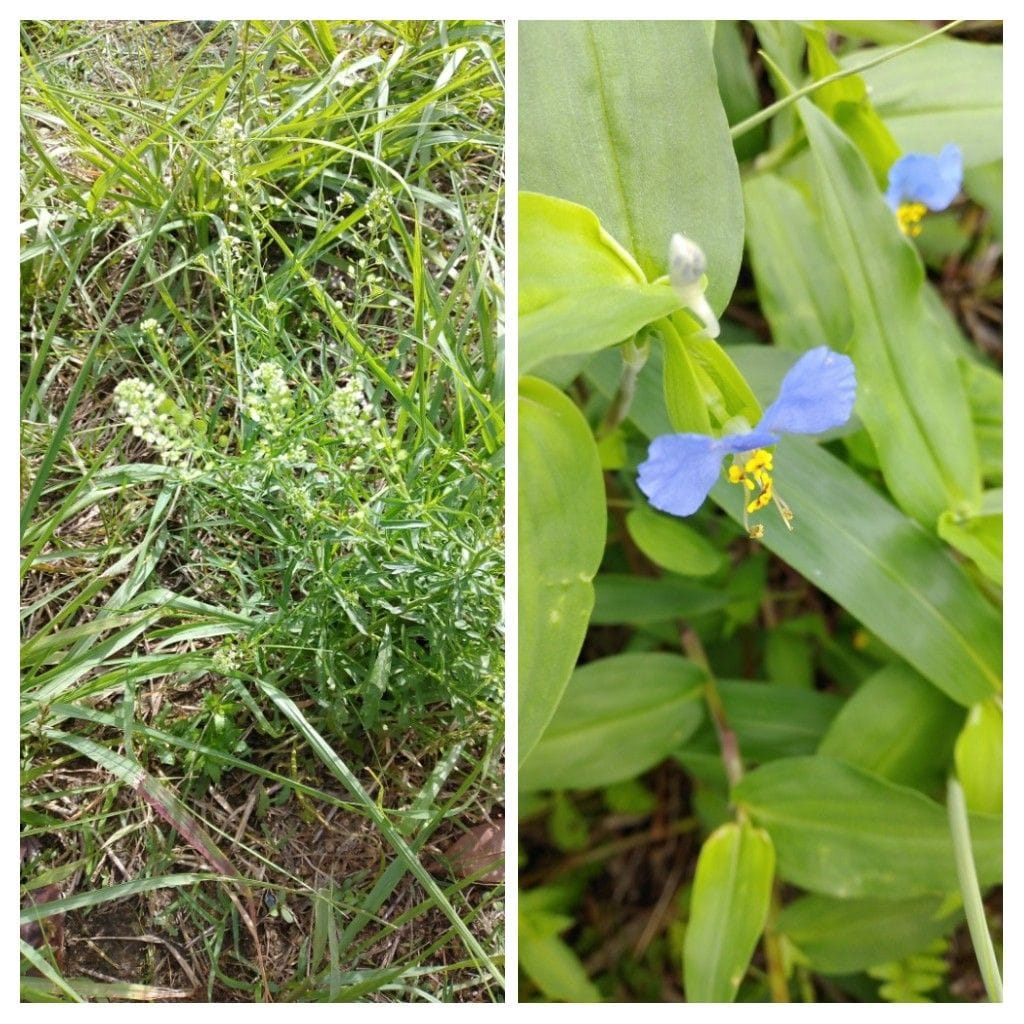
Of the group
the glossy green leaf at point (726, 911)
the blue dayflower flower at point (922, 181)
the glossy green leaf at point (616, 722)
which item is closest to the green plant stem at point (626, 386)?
the glossy green leaf at point (616, 722)

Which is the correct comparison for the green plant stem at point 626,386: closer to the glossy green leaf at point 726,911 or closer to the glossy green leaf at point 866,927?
the glossy green leaf at point 726,911

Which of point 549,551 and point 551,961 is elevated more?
point 549,551

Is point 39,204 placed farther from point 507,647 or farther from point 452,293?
point 507,647

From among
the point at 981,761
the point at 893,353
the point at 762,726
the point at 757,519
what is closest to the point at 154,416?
the point at 757,519

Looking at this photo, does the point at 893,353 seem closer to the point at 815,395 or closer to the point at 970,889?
the point at 815,395
